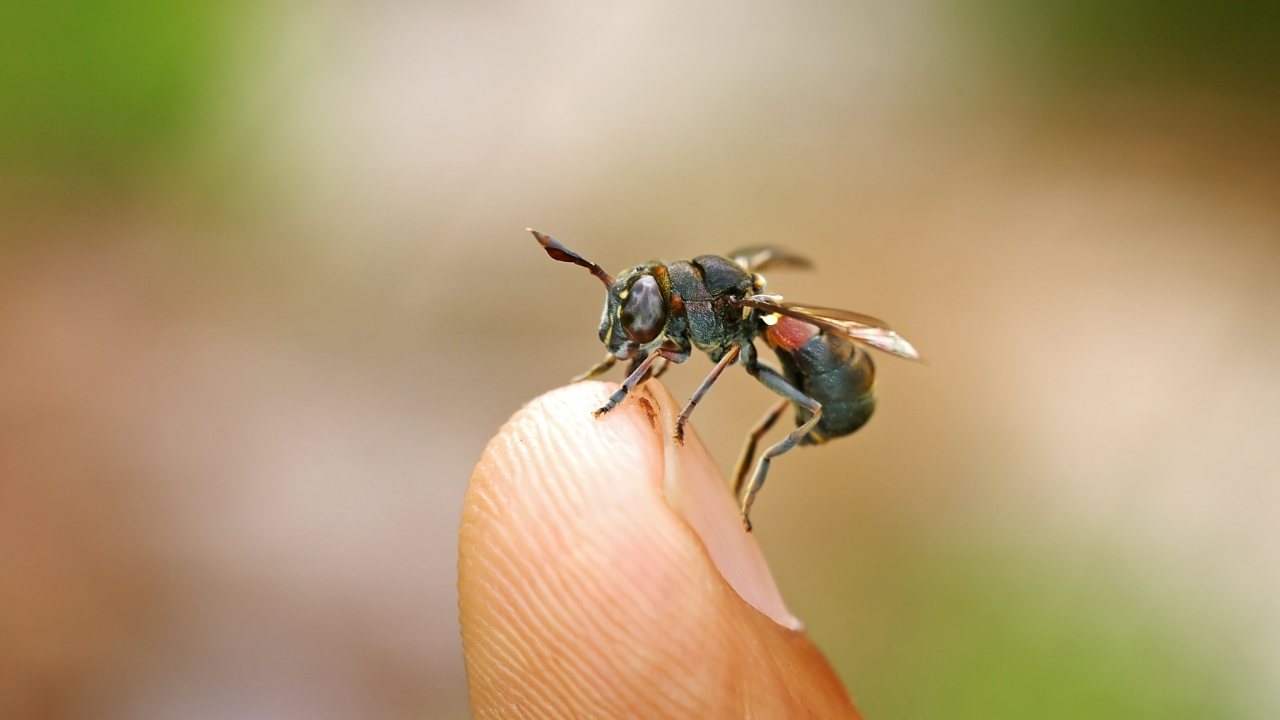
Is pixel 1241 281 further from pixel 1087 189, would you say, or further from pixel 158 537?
pixel 158 537

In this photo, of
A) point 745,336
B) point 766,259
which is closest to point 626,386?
point 745,336

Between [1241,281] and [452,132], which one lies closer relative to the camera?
[1241,281]

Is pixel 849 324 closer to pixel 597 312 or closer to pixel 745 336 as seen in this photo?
pixel 745 336

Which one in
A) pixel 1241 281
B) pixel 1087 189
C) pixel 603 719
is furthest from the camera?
pixel 1087 189

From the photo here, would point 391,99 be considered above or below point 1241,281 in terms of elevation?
below

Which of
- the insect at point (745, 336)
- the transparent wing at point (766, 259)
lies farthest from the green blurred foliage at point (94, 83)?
the insect at point (745, 336)

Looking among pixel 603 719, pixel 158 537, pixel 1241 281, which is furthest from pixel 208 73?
pixel 1241 281

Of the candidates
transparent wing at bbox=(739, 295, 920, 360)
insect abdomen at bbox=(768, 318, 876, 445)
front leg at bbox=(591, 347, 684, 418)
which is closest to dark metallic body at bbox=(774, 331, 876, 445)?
insect abdomen at bbox=(768, 318, 876, 445)
